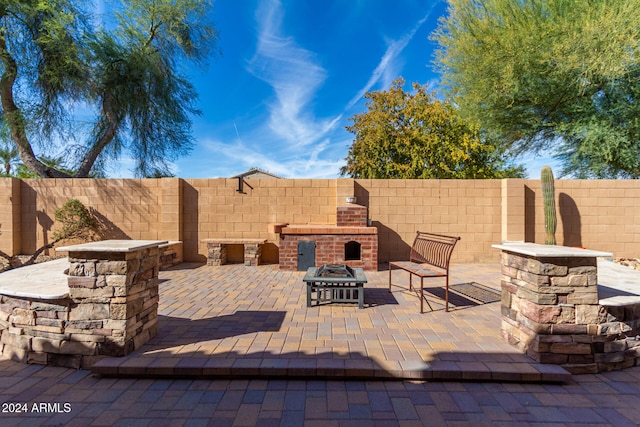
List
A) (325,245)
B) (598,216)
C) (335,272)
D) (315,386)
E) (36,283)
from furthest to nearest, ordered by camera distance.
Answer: (598,216) → (325,245) → (335,272) → (36,283) → (315,386)

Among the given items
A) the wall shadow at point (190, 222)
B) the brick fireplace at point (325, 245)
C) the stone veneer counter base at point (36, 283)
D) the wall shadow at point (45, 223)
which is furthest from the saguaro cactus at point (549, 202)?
the wall shadow at point (45, 223)

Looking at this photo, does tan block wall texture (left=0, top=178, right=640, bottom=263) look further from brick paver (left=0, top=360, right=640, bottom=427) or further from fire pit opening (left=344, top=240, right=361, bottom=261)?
brick paver (left=0, top=360, right=640, bottom=427)

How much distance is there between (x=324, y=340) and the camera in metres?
2.87

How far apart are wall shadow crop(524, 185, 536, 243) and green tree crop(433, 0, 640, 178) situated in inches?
96.2

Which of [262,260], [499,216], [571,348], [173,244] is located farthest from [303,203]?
[571,348]

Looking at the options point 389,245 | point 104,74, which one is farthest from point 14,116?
point 389,245

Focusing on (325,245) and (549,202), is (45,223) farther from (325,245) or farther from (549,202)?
(549,202)

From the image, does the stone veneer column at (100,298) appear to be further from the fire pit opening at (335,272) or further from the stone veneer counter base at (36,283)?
the fire pit opening at (335,272)

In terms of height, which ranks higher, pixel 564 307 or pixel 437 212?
pixel 437 212

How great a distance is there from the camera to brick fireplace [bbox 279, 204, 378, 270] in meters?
6.22

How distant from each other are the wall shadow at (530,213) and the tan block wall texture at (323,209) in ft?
0.09

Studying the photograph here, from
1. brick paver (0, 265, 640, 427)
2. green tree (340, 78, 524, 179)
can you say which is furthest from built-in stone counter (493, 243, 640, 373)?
green tree (340, 78, 524, 179)

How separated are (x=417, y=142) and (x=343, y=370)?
43.1 feet

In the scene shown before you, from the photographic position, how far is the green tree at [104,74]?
812 centimetres
